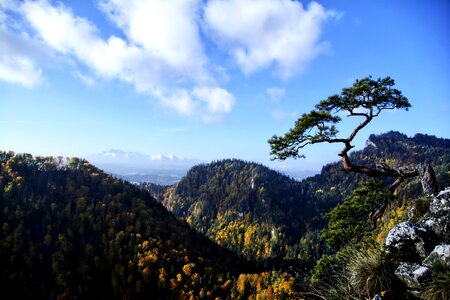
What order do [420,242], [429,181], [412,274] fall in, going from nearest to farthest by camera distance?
[412,274], [420,242], [429,181]

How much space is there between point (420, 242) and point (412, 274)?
8.30 ft

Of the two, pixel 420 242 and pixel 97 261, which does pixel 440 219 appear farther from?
pixel 97 261

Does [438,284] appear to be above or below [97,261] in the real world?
above

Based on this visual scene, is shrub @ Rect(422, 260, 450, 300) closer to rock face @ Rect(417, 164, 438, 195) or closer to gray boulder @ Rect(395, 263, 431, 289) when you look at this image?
gray boulder @ Rect(395, 263, 431, 289)

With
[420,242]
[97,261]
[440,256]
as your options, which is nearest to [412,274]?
[440,256]

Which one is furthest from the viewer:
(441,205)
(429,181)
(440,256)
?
(429,181)

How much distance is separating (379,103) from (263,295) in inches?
5984

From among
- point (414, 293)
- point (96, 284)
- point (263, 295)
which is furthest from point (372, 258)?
point (96, 284)

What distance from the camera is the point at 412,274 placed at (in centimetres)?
988

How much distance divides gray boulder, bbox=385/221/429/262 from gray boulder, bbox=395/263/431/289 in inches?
50.1

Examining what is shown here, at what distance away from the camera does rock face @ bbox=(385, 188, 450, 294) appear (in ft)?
33.8

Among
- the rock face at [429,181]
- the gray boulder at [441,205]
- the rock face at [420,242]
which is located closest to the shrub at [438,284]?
the rock face at [420,242]

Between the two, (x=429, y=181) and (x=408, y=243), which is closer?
(x=408, y=243)

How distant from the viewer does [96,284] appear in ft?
534
